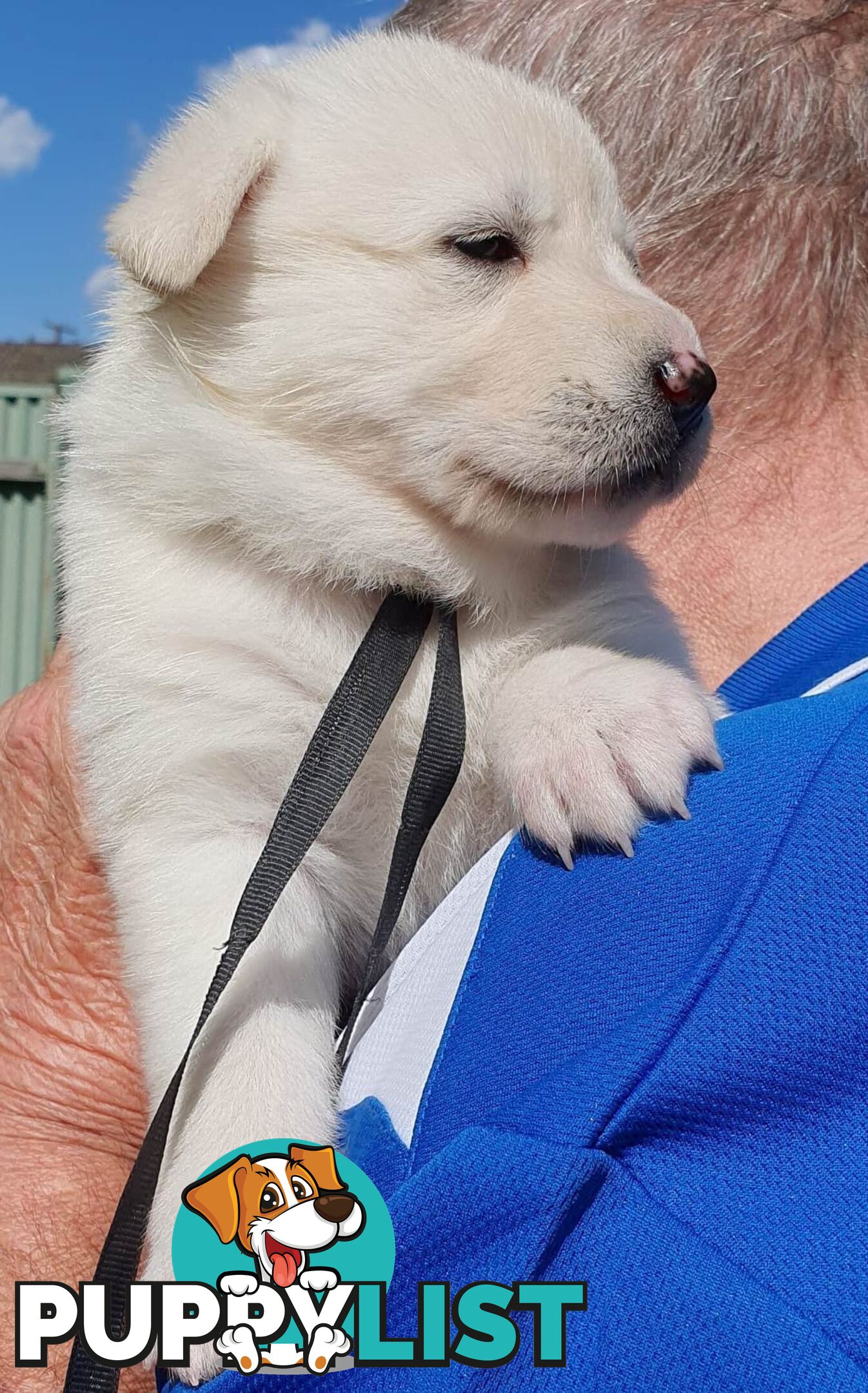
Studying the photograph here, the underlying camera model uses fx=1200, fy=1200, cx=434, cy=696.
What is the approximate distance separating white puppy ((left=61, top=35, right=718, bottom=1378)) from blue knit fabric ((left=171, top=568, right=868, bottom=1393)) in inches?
15.9

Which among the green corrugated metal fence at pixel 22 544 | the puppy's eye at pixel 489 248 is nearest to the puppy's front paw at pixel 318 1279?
the puppy's eye at pixel 489 248

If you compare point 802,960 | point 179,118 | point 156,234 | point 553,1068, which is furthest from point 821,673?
point 179,118

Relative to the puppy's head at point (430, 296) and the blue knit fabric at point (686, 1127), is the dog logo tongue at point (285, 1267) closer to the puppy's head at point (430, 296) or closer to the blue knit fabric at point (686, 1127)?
the blue knit fabric at point (686, 1127)

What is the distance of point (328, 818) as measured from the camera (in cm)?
166

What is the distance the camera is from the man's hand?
83.4 inches

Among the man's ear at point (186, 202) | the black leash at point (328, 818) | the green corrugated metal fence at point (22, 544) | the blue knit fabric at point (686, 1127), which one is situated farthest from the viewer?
the green corrugated metal fence at point (22, 544)

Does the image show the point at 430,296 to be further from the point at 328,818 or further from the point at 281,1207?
the point at 281,1207

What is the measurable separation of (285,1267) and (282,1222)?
0.15 ft

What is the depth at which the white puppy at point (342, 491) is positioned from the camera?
181 cm

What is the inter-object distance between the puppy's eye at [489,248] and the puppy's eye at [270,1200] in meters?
1.46

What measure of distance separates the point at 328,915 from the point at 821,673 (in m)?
0.85

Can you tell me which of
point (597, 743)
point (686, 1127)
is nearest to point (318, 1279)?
point (686, 1127)

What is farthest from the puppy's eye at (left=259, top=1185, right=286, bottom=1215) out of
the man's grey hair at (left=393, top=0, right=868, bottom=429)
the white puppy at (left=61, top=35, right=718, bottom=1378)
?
the man's grey hair at (left=393, top=0, right=868, bottom=429)

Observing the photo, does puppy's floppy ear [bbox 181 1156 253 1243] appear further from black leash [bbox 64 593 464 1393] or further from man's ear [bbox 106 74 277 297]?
man's ear [bbox 106 74 277 297]
